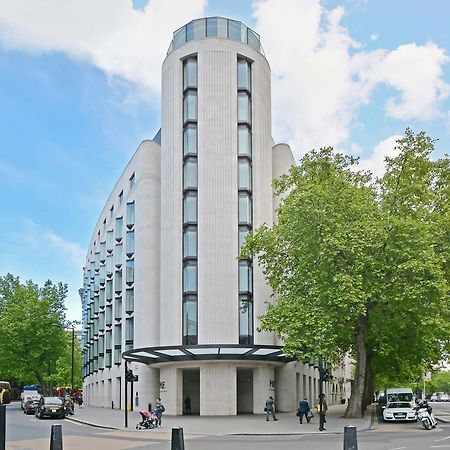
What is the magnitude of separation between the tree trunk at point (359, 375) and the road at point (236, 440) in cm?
602

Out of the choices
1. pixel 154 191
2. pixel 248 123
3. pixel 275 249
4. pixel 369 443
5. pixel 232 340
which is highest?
pixel 248 123

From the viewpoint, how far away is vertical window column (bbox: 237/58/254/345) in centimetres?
5066

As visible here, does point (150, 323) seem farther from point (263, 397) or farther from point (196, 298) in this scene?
point (263, 397)

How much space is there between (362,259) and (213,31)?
24.1 meters

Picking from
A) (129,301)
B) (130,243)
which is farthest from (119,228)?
(129,301)

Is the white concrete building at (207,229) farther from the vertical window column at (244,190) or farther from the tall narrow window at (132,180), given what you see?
the tall narrow window at (132,180)

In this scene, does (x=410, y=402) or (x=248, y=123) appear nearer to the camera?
(x=410, y=402)

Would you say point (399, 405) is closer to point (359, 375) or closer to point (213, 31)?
point (359, 375)

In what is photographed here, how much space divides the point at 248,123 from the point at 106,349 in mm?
29261

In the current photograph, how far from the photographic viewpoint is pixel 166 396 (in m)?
51.0

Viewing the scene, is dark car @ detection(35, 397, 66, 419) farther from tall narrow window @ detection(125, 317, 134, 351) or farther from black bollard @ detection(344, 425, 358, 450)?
black bollard @ detection(344, 425, 358, 450)

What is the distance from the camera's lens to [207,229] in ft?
167

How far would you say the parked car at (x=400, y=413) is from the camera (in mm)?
38938

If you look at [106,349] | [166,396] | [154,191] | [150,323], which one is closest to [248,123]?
[154,191]
